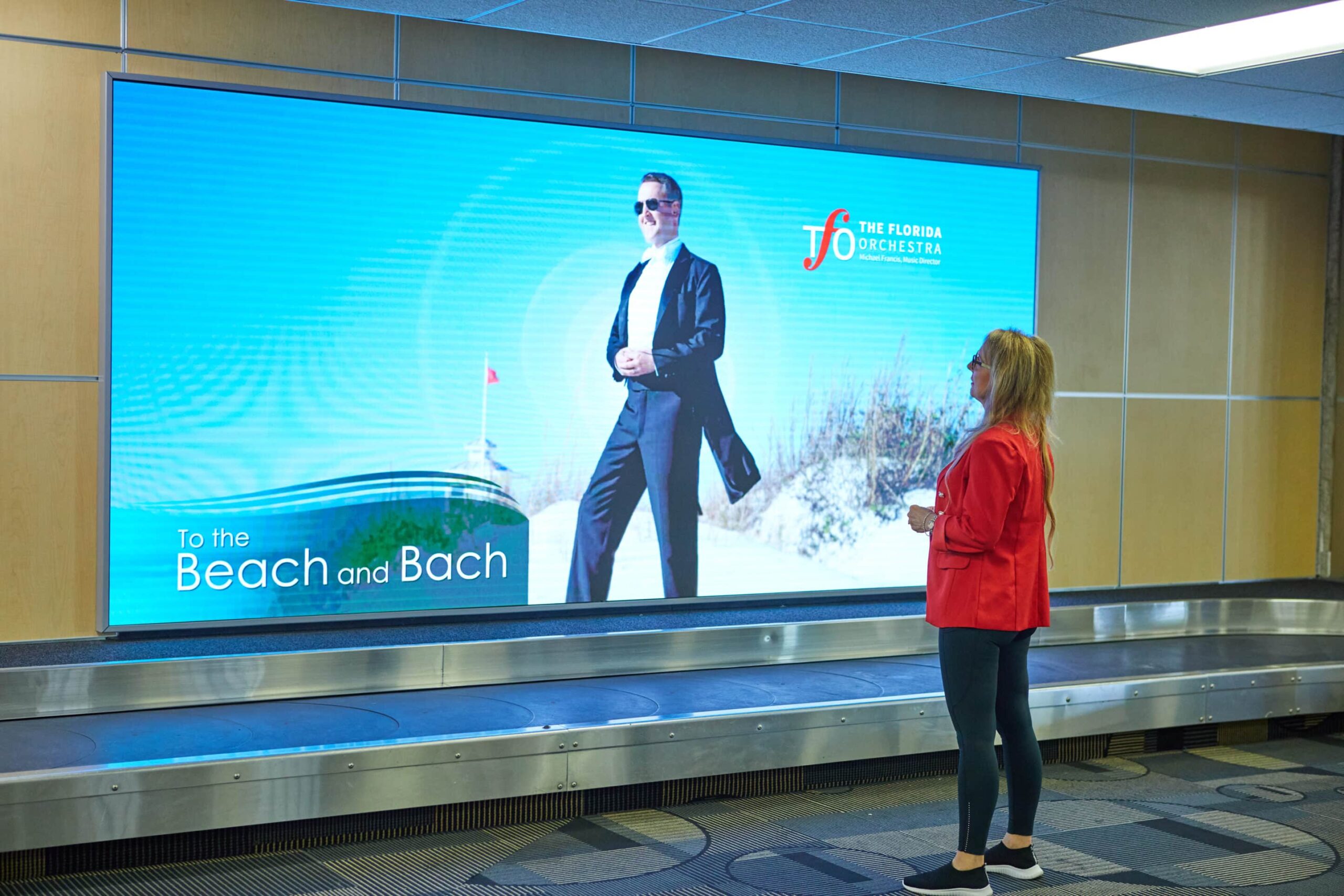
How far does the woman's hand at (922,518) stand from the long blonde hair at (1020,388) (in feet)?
0.59

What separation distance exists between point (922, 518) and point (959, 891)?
110 cm

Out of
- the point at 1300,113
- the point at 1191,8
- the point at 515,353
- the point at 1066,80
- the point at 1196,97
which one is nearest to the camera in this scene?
the point at 1191,8

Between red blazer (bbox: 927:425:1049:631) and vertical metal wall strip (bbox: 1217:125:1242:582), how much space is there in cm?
550

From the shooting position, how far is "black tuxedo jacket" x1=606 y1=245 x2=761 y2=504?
6852 mm

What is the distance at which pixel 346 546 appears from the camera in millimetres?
6152

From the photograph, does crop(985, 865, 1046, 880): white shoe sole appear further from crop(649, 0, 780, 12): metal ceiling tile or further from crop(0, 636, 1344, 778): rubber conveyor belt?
crop(649, 0, 780, 12): metal ceiling tile

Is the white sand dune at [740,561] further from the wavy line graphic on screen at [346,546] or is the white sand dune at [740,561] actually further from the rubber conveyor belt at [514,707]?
the rubber conveyor belt at [514,707]

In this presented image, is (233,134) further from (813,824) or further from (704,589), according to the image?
(813,824)

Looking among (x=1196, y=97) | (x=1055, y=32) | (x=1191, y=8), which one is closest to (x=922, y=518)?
(x=1191, y=8)

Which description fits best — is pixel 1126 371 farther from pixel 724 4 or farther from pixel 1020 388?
pixel 1020 388

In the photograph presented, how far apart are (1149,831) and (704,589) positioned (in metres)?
2.74

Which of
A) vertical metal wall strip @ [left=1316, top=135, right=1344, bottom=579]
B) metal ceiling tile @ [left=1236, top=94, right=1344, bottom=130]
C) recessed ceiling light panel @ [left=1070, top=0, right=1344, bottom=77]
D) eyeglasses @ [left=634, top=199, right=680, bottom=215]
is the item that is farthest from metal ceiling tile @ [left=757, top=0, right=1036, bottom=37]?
vertical metal wall strip @ [left=1316, top=135, right=1344, bottom=579]

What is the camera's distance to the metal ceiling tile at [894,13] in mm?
5039

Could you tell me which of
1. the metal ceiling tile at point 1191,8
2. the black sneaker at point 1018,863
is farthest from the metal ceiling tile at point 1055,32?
the black sneaker at point 1018,863
